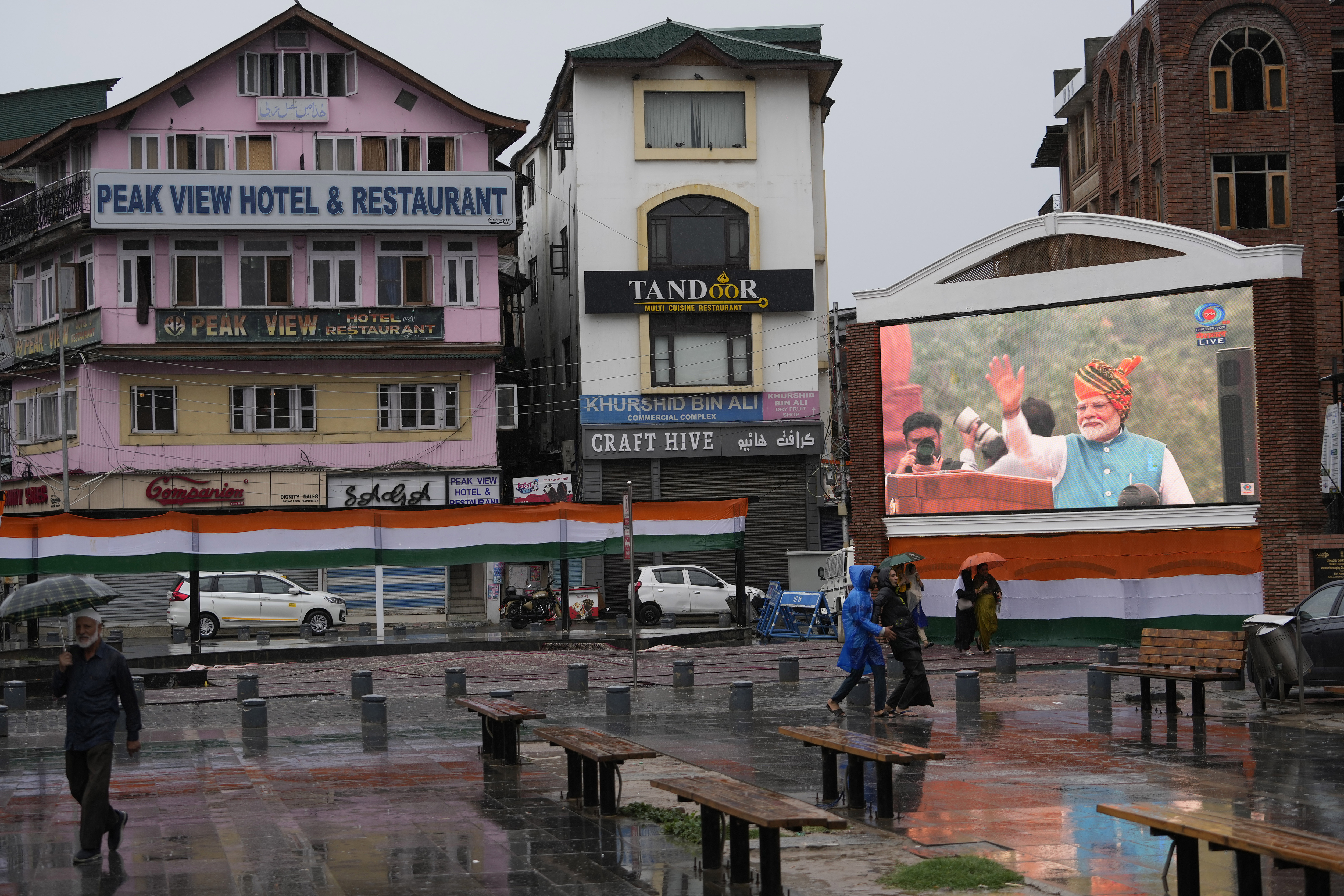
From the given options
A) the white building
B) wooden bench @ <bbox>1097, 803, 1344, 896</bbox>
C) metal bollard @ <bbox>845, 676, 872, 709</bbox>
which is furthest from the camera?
the white building

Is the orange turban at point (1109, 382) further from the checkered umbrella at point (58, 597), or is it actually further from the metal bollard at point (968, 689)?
the checkered umbrella at point (58, 597)

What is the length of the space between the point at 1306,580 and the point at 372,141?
2980cm

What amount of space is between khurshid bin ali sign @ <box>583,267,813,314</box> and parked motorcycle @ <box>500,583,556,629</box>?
9.06 metres

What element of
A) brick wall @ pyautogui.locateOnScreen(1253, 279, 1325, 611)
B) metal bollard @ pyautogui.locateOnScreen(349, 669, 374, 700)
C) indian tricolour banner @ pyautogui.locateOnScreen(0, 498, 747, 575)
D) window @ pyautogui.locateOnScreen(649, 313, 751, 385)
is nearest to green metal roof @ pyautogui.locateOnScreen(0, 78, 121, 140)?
window @ pyautogui.locateOnScreen(649, 313, 751, 385)

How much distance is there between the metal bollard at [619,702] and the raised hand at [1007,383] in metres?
13.7

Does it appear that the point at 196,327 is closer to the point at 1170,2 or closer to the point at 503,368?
the point at 503,368

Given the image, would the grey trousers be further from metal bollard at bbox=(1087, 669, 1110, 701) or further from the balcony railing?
the balcony railing

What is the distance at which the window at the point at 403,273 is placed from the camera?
44.1 metres

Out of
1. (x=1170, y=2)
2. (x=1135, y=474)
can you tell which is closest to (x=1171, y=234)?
(x=1135, y=474)

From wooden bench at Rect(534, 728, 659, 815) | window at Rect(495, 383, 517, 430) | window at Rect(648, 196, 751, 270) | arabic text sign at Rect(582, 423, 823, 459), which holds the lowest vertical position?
wooden bench at Rect(534, 728, 659, 815)

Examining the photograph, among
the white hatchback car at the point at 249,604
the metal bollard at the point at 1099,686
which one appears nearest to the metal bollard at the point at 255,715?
the metal bollard at the point at 1099,686

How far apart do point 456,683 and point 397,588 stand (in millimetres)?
22274

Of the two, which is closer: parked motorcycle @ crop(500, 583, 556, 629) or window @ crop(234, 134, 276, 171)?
parked motorcycle @ crop(500, 583, 556, 629)

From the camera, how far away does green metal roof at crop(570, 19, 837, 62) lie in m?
45.2
